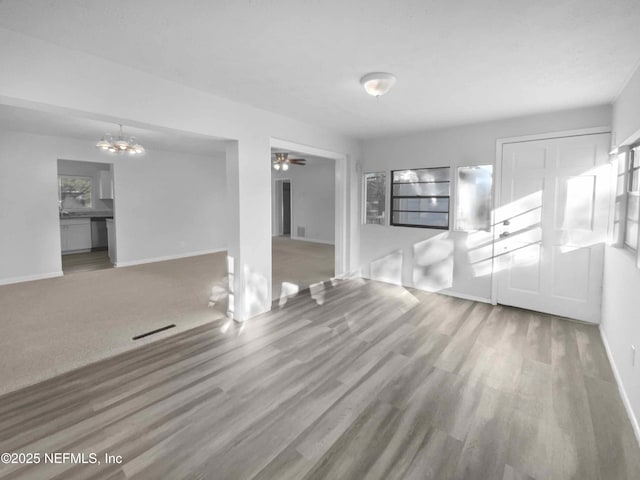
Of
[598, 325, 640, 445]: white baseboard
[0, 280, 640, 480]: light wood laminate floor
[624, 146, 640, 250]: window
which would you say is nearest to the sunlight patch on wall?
[0, 280, 640, 480]: light wood laminate floor

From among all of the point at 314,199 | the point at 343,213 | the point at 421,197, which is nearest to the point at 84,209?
the point at 314,199

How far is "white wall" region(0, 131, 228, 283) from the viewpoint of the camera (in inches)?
210

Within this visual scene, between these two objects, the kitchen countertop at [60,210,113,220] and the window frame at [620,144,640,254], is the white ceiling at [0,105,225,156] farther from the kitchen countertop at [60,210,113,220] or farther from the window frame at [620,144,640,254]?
the window frame at [620,144,640,254]

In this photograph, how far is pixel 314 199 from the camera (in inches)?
397

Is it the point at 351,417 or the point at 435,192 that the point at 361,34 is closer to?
the point at 351,417

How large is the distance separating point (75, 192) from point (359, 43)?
9.09 m

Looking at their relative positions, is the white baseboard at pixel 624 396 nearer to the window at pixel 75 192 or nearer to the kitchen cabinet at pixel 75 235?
the kitchen cabinet at pixel 75 235

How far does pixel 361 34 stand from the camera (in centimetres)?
211

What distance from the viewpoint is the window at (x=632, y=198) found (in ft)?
8.21

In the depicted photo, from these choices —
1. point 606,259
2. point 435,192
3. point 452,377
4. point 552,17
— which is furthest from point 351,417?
point 435,192

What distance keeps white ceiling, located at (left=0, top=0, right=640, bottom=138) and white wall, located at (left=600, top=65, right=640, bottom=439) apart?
0.29 meters

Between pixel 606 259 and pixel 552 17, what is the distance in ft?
9.06

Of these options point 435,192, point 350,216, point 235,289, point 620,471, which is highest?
point 435,192

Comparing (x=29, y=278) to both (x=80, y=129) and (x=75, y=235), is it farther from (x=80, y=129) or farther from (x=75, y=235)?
(x=75, y=235)
